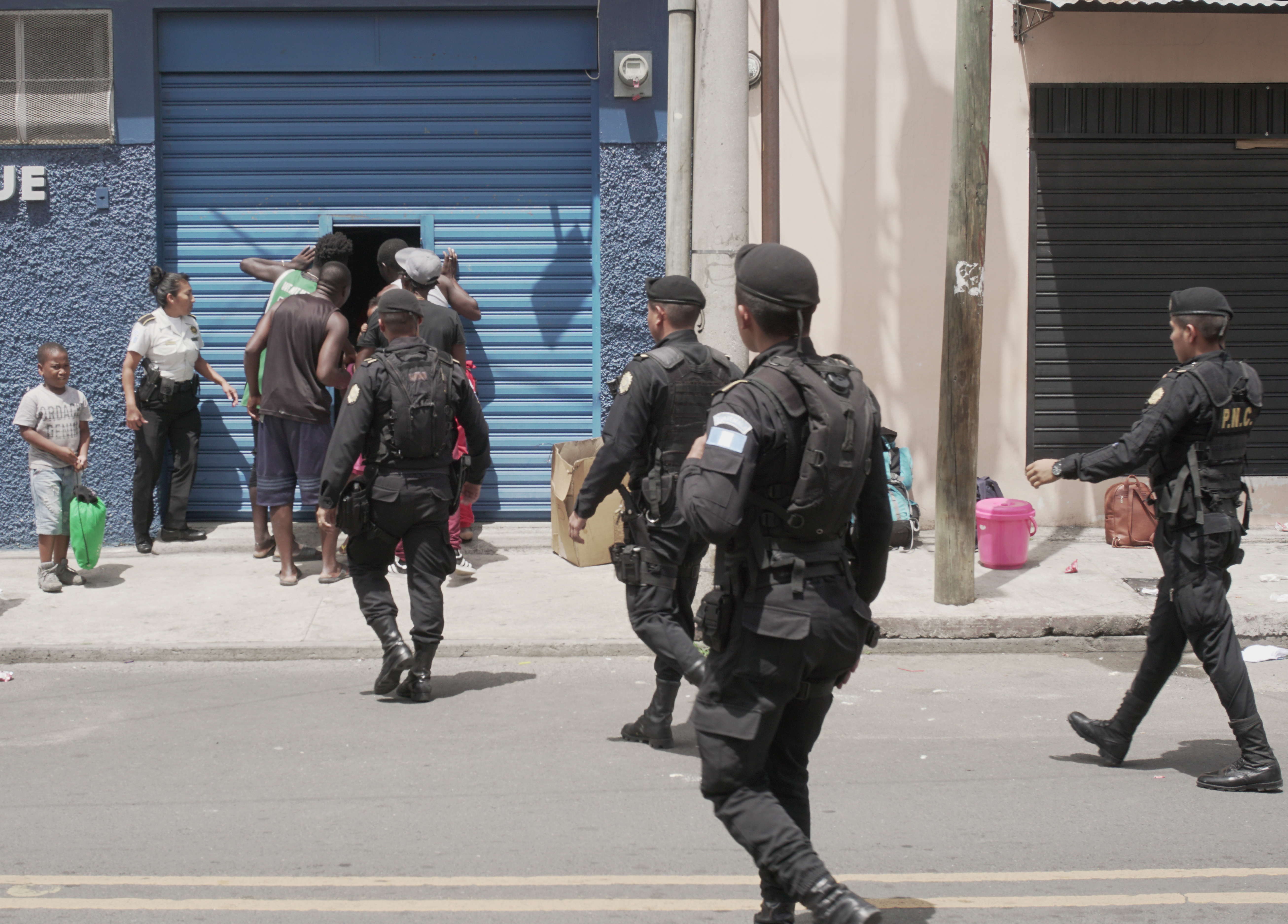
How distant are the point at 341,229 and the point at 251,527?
2.34 metres

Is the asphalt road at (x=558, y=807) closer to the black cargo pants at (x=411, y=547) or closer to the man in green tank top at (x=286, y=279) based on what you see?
the black cargo pants at (x=411, y=547)

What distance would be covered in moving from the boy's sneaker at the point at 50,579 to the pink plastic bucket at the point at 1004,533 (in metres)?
5.92

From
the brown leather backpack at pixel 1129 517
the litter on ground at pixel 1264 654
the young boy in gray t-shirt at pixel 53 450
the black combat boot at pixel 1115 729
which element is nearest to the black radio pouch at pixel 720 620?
the black combat boot at pixel 1115 729

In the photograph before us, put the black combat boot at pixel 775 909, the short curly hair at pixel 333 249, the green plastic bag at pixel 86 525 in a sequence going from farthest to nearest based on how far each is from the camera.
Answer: the short curly hair at pixel 333 249, the green plastic bag at pixel 86 525, the black combat boot at pixel 775 909

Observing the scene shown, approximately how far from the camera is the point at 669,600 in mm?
5301

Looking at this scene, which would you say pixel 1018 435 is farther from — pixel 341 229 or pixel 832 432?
pixel 832 432

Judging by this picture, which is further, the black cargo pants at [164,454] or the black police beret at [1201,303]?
Result: the black cargo pants at [164,454]

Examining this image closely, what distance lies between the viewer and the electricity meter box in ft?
30.5

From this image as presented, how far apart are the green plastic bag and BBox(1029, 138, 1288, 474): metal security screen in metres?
6.67

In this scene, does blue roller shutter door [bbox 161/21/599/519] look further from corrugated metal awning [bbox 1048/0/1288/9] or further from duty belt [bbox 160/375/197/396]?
corrugated metal awning [bbox 1048/0/1288/9]

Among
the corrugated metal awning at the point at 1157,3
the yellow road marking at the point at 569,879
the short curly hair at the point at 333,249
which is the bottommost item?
the yellow road marking at the point at 569,879

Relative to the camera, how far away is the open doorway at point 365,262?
9.83 m

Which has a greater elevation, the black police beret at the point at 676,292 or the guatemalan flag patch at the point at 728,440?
the black police beret at the point at 676,292

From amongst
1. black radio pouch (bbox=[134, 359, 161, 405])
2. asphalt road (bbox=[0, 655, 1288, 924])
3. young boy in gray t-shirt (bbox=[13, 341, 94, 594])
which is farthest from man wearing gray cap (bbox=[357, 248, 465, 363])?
asphalt road (bbox=[0, 655, 1288, 924])
